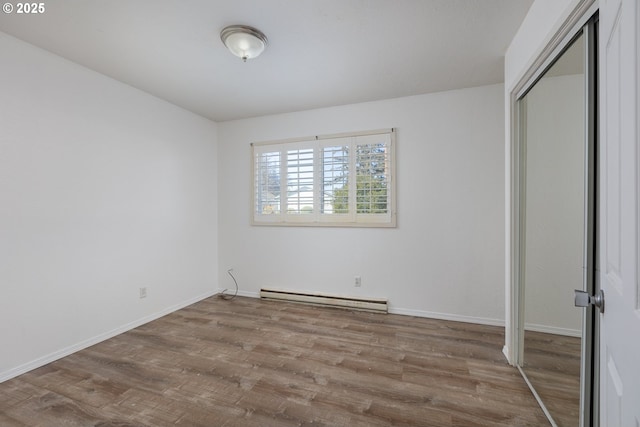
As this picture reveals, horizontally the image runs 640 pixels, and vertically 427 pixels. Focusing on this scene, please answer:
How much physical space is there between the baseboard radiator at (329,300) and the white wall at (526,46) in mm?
1379

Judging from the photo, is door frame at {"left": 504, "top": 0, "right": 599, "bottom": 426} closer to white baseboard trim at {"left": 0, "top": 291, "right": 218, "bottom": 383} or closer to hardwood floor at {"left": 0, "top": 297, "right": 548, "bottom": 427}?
hardwood floor at {"left": 0, "top": 297, "right": 548, "bottom": 427}

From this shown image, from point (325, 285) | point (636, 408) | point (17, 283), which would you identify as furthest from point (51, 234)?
point (636, 408)

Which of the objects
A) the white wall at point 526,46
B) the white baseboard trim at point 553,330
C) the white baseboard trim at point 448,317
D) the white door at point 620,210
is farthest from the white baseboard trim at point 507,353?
the white door at point 620,210

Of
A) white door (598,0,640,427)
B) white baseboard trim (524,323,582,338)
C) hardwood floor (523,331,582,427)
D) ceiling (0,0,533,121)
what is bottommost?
hardwood floor (523,331,582,427)

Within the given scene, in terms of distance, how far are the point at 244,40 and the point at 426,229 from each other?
2668mm

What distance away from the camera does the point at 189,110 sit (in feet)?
12.6

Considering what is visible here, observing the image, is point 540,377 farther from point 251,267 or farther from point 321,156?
point 251,267

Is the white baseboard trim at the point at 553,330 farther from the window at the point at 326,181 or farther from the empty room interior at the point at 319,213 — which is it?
the window at the point at 326,181

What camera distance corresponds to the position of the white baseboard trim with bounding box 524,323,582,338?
1.38m

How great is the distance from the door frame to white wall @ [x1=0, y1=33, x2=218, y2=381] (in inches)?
145

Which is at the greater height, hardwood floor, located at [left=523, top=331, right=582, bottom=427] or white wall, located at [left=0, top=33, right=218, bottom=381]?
white wall, located at [left=0, top=33, right=218, bottom=381]

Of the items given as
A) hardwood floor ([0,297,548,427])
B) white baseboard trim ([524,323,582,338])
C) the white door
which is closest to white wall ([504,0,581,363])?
white baseboard trim ([524,323,582,338])

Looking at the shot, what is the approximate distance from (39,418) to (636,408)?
2.78 meters

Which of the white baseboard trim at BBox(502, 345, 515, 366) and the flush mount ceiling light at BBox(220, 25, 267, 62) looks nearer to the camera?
the flush mount ceiling light at BBox(220, 25, 267, 62)
